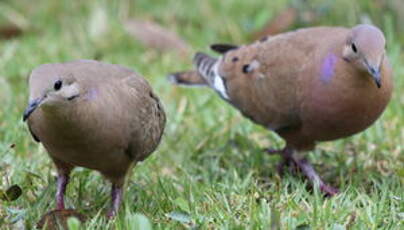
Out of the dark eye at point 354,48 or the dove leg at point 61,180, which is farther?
the dark eye at point 354,48

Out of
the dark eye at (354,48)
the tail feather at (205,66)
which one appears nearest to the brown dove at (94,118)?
the dark eye at (354,48)

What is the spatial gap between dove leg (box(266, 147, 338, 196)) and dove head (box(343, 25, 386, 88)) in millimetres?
616

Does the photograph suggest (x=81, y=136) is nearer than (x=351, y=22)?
Yes

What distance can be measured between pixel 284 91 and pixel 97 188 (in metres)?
1.10

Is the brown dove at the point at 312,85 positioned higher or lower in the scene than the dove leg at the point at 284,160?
higher

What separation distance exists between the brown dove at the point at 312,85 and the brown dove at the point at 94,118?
29.5 inches

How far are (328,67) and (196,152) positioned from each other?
3.56ft

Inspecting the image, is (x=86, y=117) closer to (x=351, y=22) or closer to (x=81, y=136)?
(x=81, y=136)

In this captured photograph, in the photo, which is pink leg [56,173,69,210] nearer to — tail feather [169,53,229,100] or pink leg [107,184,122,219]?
pink leg [107,184,122,219]

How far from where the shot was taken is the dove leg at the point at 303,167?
4202 millimetres

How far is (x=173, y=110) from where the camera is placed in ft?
17.9

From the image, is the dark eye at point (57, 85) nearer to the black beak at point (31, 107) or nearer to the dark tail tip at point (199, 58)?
the black beak at point (31, 107)

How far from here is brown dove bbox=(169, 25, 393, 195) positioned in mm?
4043

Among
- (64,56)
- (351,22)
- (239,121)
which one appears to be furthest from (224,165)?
(351,22)
